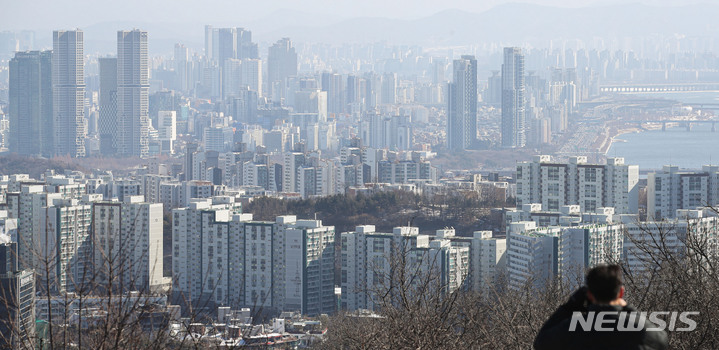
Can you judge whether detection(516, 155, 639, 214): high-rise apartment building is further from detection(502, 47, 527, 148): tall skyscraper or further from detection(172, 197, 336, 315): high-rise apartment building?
detection(502, 47, 527, 148): tall skyscraper

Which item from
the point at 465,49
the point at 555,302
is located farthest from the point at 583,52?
the point at 555,302

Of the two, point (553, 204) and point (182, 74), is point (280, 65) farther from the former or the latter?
point (553, 204)

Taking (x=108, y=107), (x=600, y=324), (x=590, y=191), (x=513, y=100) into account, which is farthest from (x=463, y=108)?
(x=600, y=324)

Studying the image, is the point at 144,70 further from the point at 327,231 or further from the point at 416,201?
the point at 327,231

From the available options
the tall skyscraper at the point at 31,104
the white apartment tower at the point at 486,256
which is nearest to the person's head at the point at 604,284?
the white apartment tower at the point at 486,256

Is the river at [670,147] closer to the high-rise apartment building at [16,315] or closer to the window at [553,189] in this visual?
the window at [553,189]

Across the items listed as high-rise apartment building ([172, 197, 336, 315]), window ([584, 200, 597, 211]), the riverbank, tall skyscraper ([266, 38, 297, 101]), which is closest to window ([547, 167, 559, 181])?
window ([584, 200, 597, 211])

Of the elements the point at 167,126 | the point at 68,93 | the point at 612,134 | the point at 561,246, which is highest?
the point at 68,93
